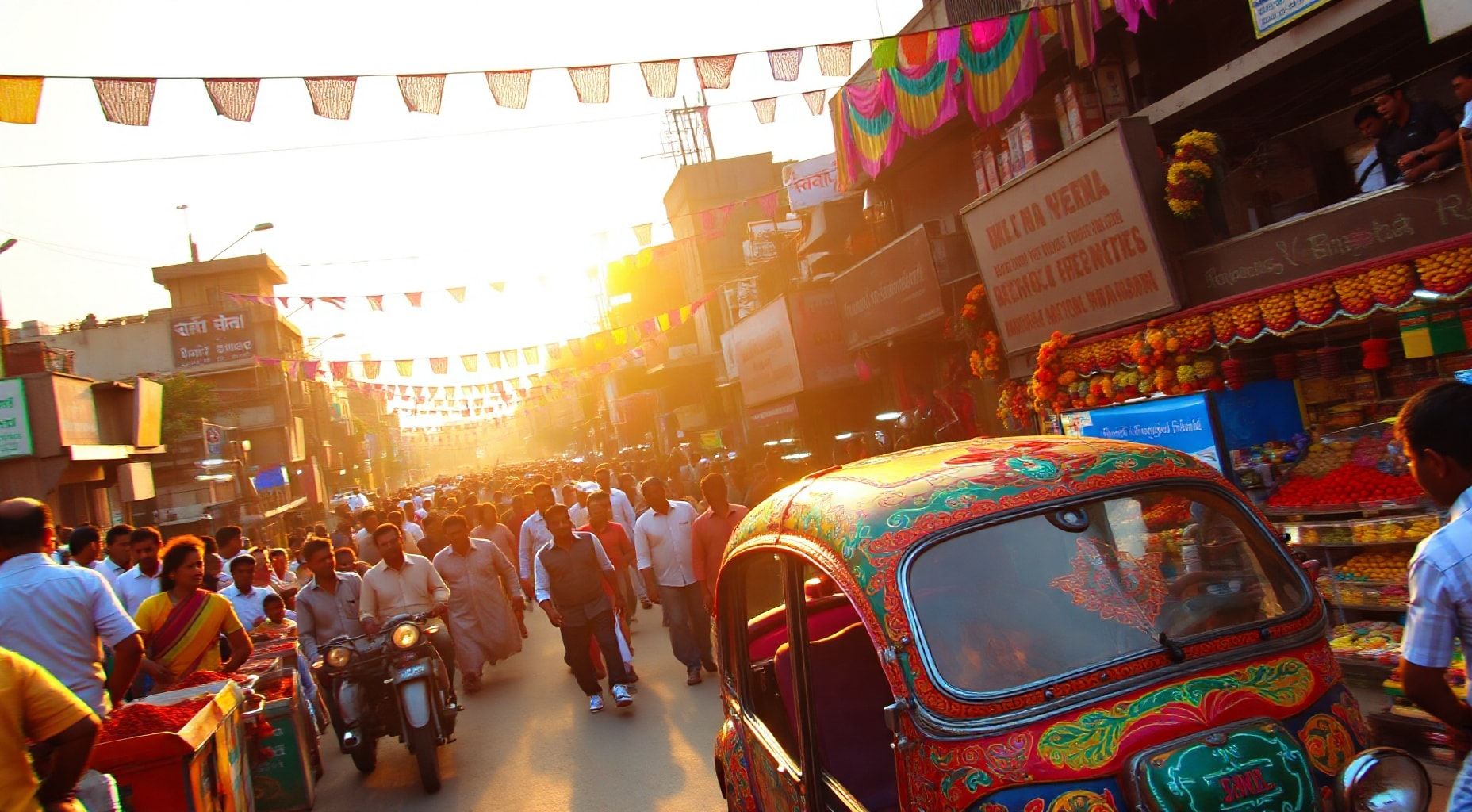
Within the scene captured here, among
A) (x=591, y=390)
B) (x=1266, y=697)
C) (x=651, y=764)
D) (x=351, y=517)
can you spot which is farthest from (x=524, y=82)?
(x=591, y=390)

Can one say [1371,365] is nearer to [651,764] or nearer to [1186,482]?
[1186,482]

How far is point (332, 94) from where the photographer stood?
8766 millimetres

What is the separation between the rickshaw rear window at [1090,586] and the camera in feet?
9.21

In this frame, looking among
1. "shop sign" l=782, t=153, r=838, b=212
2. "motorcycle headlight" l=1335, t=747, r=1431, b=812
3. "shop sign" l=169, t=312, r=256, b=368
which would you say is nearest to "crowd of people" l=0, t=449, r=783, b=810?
"motorcycle headlight" l=1335, t=747, r=1431, b=812

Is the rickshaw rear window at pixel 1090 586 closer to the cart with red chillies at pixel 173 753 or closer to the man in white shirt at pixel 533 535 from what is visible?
the cart with red chillies at pixel 173 753

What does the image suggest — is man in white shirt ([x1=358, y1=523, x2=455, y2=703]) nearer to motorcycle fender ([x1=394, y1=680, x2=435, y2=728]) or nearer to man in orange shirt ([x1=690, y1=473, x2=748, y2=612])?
motorcycle fender ([x1=394, y1=680, x2=435, y2=728])

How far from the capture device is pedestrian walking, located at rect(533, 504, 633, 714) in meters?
8.87

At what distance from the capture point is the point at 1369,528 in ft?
21.9

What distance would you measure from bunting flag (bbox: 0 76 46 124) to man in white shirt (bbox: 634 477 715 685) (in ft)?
20.1

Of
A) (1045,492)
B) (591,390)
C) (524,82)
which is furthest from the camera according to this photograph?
(591,390)

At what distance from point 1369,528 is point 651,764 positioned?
5.24 meters

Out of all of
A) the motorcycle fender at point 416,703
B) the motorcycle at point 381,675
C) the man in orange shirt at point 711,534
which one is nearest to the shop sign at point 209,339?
the motorcycle at point 381,675

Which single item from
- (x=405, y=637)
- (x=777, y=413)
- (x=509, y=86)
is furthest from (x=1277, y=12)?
(x=777, y=413)

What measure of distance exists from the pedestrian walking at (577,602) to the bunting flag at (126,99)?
4.81m
